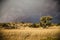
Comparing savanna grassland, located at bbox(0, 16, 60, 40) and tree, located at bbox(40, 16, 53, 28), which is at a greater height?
tree, located at bbox(40, 16, 53, 28)

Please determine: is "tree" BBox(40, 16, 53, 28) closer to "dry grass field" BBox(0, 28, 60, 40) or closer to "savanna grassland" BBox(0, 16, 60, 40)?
"savanna grassland" BBox(0, 16, 60, 40)

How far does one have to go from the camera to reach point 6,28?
3.69 meters

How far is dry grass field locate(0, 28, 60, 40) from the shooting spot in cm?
365

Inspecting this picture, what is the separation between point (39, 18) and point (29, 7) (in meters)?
0.32

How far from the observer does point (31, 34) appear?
3.67 m

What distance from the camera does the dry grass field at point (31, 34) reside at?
12.0 ft

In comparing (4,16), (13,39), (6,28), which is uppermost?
(4,16)

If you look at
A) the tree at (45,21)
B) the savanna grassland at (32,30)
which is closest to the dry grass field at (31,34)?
the savanna grassland at (32,30)

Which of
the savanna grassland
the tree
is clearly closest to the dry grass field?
the savanna grassland

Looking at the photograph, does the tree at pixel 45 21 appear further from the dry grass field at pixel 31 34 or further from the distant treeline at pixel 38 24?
the dry grass field at pixel 31 34

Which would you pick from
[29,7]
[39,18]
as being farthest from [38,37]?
[29,7]

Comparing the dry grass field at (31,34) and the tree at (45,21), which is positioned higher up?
the tree at (45,21)

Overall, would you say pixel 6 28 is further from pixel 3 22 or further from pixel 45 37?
pixel 45 37

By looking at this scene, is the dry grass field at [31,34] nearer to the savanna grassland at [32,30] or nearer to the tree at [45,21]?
the savanna grassland at [32,30]
